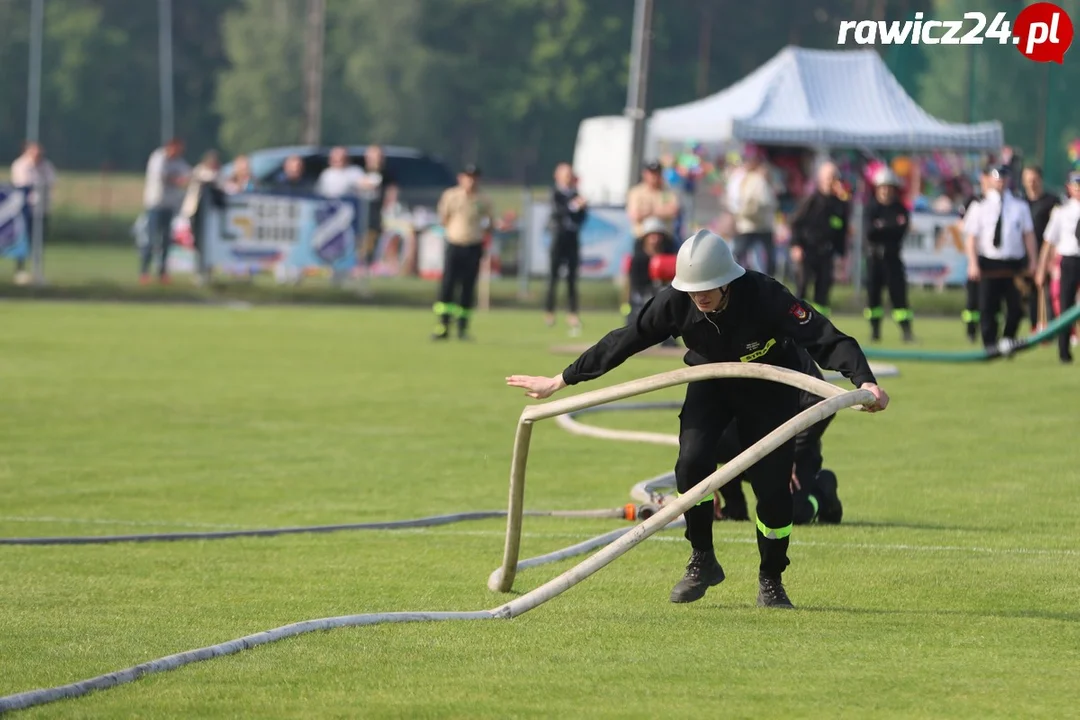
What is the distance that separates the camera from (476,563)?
359 inches

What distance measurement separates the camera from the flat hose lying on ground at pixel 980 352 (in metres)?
18.5

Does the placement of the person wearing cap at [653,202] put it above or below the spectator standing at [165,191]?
above

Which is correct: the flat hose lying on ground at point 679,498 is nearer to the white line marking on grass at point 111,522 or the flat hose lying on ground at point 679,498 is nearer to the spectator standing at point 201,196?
the white line marking on grass at point 111,522

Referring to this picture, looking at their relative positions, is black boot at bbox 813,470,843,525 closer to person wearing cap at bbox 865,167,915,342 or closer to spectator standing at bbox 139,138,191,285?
person wearing cap at bbox 865,167,915,342

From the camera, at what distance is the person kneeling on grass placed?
7461 mm

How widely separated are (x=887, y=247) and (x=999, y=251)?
2.58m

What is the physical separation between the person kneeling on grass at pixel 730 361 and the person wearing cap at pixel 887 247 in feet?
48.9

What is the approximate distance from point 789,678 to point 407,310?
74.5ft

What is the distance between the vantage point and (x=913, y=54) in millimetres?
36562

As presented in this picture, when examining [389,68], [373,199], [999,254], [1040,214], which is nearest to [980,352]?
[999,254]

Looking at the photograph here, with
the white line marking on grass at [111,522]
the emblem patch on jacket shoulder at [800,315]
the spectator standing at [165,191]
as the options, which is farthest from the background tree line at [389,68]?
the emblem patch on jacket shoulder at [800,315]

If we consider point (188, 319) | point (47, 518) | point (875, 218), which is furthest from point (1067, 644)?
point (188, 319)

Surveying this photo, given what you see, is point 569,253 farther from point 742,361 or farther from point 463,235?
point 742,361

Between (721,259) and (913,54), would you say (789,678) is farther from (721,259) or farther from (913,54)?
(913,54)
